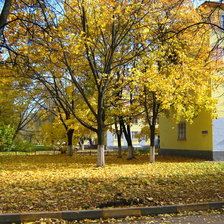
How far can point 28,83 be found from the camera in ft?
66.2

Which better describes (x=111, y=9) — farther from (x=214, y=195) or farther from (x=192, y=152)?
(x=192, y=152)

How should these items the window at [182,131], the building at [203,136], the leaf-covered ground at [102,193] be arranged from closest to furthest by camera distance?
the leaf-covered ground at [102,193]
the building at [203,136]
the window at [182,131]

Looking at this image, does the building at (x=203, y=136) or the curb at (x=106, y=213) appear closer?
the curb at (x=106, y=213)

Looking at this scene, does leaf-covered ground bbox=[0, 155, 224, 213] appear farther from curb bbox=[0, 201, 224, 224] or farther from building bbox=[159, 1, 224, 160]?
building bbox=[159, 1, 224, 160]

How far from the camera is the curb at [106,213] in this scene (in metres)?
5.64

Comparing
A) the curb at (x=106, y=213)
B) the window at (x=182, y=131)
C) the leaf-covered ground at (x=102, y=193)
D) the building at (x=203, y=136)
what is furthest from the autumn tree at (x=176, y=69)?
the curb at (x=106, y=213)

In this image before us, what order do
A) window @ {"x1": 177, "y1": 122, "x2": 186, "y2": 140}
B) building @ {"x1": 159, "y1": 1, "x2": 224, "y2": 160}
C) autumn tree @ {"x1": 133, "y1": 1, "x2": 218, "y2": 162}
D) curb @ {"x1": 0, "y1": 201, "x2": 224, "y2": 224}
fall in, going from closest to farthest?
curb @ {"x1": 0, "y1": 201, "x2": 224, "y2": 224}, autumn tree @ {"x1": 133, "y1": 1, "x2": 218, "y2": 162}, building @ {"x1": 159, "y1": 1, "x2": 224, "y2": 160}, window @ {"x1": 177, "y1": 122, "x2": 186, "y2": 140}

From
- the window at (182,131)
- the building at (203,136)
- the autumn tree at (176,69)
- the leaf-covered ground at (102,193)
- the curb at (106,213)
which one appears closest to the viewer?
the curb at (106,213)

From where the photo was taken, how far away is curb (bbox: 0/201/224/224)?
Result: 5.64 m

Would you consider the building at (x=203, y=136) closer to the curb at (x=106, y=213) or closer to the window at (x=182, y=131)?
the window at (x=182, y=131)

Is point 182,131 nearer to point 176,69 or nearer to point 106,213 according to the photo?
point 176,69

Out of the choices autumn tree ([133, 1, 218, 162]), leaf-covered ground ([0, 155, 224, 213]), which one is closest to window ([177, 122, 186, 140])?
autumn tree ([133, 1, 218, 162])

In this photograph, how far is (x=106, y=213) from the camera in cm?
595

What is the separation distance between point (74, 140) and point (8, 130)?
6969mm
